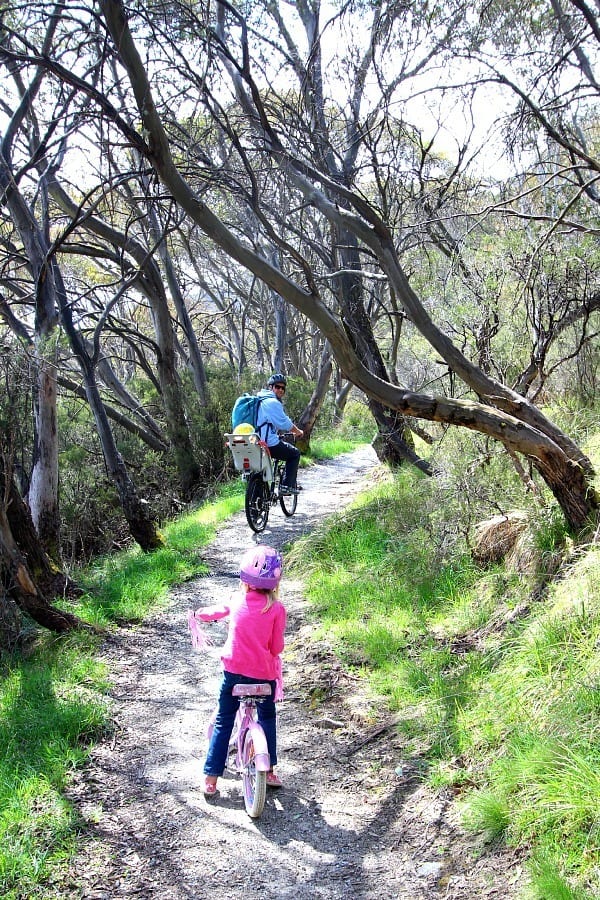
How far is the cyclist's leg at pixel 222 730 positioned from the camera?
4145 millimetres

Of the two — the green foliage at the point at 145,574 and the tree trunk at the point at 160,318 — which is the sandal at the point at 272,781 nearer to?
the green foliage at the point at 145,574

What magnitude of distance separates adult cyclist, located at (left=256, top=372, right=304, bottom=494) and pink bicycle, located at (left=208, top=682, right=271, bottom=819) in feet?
18.2

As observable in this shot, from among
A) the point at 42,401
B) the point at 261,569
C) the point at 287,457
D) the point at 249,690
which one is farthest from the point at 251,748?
the point at 287,457

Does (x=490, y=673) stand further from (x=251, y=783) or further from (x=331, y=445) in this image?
(x=331, y=445)

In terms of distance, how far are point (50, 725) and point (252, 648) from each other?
1.62 m

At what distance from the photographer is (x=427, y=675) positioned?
5168mm

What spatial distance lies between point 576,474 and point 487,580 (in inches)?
46.9

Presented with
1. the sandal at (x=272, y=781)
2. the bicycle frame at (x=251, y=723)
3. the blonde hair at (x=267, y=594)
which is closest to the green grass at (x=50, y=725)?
the bicycle frame at (x=251, y=723)

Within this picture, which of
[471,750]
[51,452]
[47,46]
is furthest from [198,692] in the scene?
[47,46]

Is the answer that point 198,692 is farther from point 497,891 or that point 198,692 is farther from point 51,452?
point 51,452

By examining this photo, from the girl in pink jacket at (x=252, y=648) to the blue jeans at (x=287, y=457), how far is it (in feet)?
19.6

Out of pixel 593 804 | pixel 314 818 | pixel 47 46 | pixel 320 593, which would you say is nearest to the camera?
pixel 593 804

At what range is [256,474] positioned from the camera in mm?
9586

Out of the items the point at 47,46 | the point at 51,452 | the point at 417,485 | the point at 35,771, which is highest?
the point at 47,46
